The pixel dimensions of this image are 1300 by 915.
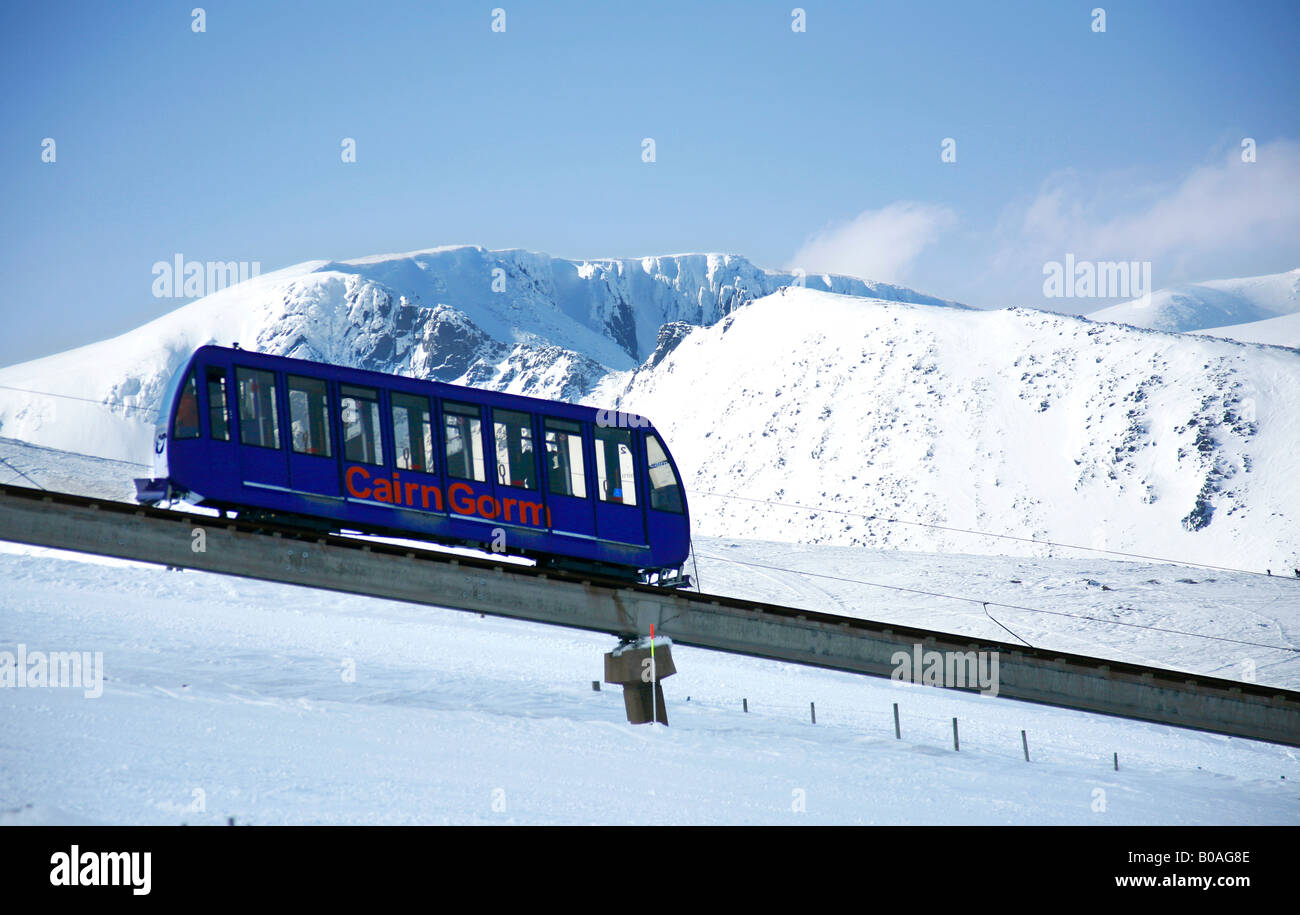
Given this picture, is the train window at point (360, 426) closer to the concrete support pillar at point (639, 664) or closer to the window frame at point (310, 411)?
the window frame at point (310, 411)

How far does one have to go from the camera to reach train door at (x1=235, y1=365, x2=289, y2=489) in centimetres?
1603

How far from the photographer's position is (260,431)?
16.2m

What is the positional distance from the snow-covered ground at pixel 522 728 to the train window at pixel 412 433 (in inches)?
213

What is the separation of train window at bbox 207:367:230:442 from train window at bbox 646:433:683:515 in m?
7.71

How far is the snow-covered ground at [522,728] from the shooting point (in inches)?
587

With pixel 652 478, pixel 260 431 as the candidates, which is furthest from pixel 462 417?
pixel 652 478

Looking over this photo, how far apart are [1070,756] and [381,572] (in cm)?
2457

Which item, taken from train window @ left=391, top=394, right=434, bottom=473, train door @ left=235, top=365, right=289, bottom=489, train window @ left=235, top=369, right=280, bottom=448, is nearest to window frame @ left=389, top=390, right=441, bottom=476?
train window @ left=391, top=394, right=434, bottom=473

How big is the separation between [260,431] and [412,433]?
2.53 metres

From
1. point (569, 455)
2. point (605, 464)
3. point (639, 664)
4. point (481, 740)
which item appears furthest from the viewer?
point (481, 740)

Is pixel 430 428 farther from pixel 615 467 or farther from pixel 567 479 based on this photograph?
pixel 615 467

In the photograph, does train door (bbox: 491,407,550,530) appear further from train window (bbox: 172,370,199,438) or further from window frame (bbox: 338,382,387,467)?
train window (bbox: 172,370,199,438)
